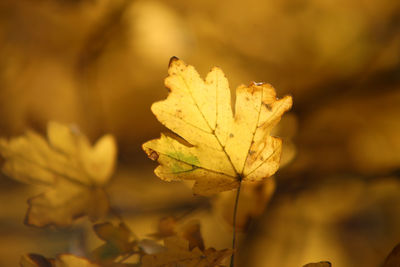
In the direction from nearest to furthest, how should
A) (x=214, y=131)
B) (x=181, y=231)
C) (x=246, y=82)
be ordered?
(x=214, y=131)
(x=181, y=231)
(x=246, y=82)

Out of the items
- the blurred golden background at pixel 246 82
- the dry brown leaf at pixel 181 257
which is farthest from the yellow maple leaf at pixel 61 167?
the dry brown leaf at pixel 181 257

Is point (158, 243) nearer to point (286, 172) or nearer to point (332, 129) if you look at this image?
point (286, 172)

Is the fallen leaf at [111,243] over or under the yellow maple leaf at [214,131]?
under

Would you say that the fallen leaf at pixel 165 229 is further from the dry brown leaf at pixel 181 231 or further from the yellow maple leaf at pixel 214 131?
the yellow maple leaf at pixel 214 131

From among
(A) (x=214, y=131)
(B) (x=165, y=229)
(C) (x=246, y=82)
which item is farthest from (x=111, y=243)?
(C) (x=246, y=82)

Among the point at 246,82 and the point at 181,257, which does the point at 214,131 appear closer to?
the point at 181,257

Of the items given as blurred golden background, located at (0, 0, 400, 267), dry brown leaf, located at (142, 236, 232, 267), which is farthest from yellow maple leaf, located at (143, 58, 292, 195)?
blurred golden background, located at (0, 0, 400, 267)

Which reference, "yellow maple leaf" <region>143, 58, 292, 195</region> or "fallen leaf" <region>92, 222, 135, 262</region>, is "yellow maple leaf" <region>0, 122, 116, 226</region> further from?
"yellow maple leaf" <region>143, 58, 292, 195</region>
